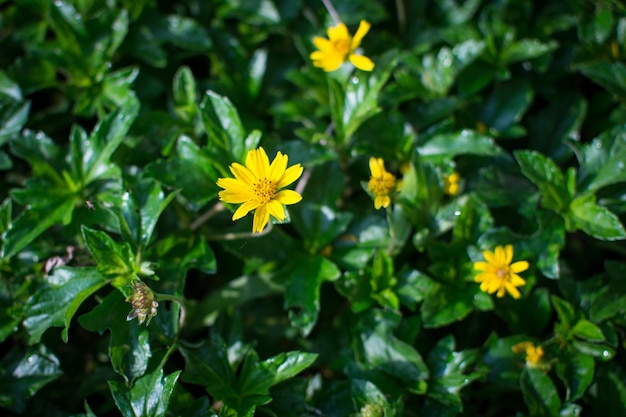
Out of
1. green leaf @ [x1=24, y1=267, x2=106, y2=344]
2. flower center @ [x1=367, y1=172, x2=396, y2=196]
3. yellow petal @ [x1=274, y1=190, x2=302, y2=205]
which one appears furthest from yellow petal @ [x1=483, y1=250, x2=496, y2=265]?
green leaf @ [x1=24, y1=267, x2=106, y2=344]

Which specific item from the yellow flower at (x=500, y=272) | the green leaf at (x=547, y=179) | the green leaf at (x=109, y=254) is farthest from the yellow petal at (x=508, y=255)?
the green leaf at (x=109, y=254)

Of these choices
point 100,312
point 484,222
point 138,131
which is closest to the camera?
point 100,312

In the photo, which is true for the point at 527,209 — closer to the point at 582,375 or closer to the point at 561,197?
the point at 561,197

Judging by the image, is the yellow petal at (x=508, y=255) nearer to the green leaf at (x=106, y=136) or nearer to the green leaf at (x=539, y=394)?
the green leaf at (x=539, y=394)

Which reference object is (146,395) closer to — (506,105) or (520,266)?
(520,266)

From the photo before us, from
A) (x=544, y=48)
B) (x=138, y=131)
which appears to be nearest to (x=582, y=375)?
(x=544, y=48)
